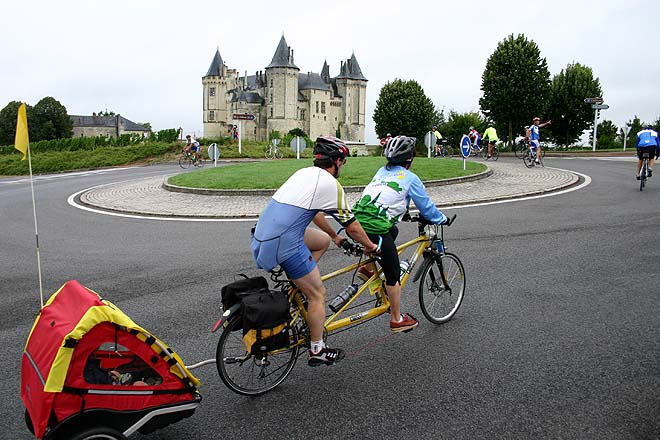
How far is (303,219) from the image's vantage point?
4.34 m

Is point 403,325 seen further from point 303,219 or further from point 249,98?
point 249,98

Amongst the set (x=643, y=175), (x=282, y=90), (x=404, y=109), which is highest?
(x=282, y=90)

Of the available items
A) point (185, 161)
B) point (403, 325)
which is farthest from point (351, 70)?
point (403, 325)

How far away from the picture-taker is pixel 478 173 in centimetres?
2102

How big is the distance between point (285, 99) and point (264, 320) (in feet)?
334

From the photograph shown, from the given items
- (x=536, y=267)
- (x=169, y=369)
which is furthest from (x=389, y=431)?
(x=536, y=267)

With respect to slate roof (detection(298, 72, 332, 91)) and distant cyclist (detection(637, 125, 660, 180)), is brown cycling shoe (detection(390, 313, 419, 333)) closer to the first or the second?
distant cyclist (detection(637, 125, 660, 180))

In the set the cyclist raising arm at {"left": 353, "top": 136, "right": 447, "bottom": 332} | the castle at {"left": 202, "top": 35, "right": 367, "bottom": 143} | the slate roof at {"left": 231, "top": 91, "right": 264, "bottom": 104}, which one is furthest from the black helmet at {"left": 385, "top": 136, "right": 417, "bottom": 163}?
the slate roof at {"left": 231, "top": 91, "right": 264, "bottom": 104}

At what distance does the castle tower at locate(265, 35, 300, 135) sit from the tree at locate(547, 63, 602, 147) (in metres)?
52.4

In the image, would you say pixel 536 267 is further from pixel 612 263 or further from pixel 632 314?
pixel 632 314

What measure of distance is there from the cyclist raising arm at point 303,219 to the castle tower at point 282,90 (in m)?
100

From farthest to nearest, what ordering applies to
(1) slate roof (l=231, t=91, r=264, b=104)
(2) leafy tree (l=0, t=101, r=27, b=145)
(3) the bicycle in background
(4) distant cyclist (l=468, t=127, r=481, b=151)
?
1. (1) slate roof (l=231, t=91, r=264, b=104)
2. (2) leafy tree (l=0, t=101, r=27, b=145)
3. (3) the bicycle in background
4. (4) distant cyclist (l=468, t=127, r=481, b=151)

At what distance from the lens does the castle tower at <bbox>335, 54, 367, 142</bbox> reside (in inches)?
4592

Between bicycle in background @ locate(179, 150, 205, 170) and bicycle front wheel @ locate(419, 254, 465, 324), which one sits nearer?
bicycle front wheel @ locate(419, 254, 465, 324)
